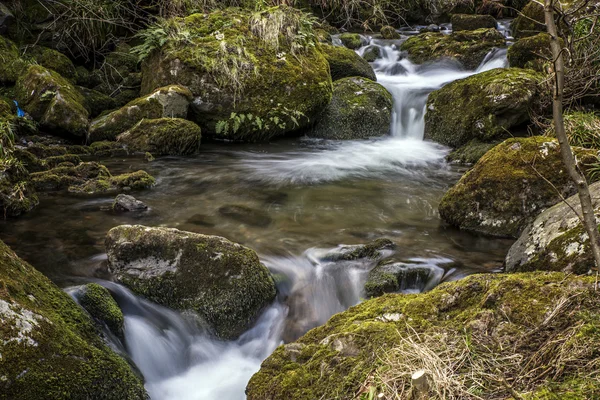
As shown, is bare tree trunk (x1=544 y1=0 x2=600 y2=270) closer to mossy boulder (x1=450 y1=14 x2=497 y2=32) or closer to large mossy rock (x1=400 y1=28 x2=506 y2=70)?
large mossy rock (x1=400 y1=28 x2=506 y2=70)

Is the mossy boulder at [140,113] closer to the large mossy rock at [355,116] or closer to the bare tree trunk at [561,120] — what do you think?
the large mossy rock at [355,116]

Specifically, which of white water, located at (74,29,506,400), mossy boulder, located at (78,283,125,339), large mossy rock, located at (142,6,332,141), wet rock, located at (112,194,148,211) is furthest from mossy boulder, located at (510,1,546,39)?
mossy boulder, located at (78,283,125,339)

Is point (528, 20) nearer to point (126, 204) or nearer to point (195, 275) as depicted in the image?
point (126, 204)

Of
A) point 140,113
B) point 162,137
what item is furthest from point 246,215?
point 140,113

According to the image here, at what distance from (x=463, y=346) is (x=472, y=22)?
61.3 ft

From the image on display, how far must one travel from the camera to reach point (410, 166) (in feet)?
30.9

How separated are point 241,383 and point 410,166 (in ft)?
22.0

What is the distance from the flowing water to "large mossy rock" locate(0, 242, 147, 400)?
565 millimetres

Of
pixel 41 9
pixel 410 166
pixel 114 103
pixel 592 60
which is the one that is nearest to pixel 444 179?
pixel 410 166

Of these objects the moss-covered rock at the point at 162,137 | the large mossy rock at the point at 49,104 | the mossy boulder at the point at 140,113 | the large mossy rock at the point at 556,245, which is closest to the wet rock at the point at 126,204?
the moss-covered rock at the point at 162,137

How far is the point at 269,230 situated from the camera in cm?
596

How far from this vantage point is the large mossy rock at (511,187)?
5426 mm

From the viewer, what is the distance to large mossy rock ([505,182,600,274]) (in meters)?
3.64

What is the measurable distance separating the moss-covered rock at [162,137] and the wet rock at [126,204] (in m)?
3.06
